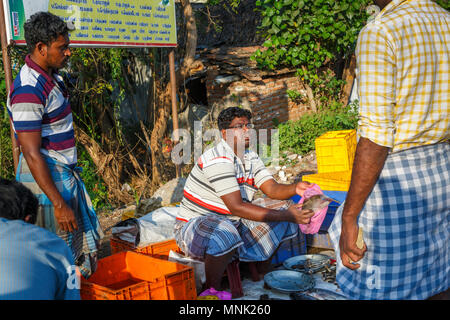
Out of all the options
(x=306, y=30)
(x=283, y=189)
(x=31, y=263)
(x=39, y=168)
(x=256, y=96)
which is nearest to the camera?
(x=31, y=263)

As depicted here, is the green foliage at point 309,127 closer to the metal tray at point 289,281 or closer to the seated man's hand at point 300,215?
the metal tray at point 289,281

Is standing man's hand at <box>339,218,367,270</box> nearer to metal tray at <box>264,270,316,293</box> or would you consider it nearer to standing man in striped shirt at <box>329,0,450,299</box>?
standing man in striped shirt at <box>329,0,450,299</box>

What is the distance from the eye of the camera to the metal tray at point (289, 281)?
11.5ft

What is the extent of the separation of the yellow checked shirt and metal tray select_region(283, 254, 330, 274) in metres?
2.23

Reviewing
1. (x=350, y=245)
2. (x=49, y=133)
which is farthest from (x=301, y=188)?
(x=49, y=133)

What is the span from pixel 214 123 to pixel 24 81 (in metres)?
5.87

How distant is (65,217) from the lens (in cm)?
263

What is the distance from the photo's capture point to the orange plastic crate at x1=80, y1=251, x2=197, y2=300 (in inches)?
115

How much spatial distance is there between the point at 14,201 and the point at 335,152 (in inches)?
139

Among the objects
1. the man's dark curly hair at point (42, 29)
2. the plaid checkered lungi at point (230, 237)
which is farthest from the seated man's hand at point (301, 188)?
the man's dark curly hair at point (42, 29)

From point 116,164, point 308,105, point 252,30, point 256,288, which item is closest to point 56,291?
point 256,288

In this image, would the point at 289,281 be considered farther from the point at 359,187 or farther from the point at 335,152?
the point at 359,187

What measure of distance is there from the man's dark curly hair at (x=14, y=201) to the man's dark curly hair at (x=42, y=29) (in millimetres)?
1080

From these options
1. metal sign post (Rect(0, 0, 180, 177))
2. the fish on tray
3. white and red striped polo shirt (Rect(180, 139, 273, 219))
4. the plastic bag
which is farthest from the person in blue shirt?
metal sign post (Rect(0, 0, 180, 177))
